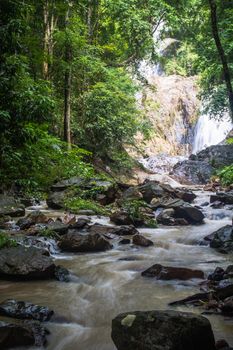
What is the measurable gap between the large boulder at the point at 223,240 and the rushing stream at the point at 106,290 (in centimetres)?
17

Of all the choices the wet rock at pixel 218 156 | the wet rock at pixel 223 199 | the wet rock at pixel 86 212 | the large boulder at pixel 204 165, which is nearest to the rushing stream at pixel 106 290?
the wet rock at pixel 86 212

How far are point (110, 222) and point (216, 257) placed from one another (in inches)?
129

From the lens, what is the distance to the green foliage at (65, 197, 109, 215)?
33.7 feet

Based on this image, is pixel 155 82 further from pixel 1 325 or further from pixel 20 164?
pixel 1 325

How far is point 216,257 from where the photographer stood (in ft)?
21.2

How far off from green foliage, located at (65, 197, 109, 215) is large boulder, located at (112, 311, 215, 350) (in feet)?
23.7

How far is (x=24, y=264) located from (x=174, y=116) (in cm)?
2684

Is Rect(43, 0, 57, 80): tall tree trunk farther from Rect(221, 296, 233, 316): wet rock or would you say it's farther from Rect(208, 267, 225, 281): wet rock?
Rect(221, 296, 233, 316): wet rock

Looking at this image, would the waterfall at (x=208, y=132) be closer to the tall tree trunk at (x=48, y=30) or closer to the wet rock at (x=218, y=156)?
the wet rock at (x=218, y=156)

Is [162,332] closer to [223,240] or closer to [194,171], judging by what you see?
[223,240]

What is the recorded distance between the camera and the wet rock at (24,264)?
16.4ft

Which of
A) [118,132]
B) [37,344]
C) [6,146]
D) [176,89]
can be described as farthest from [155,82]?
[37,344]

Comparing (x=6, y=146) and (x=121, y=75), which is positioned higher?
(x=121, y=75)

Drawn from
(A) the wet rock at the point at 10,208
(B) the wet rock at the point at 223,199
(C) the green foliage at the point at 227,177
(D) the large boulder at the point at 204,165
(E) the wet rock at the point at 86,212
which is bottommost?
(E) the wet rock at the point at 86,212
